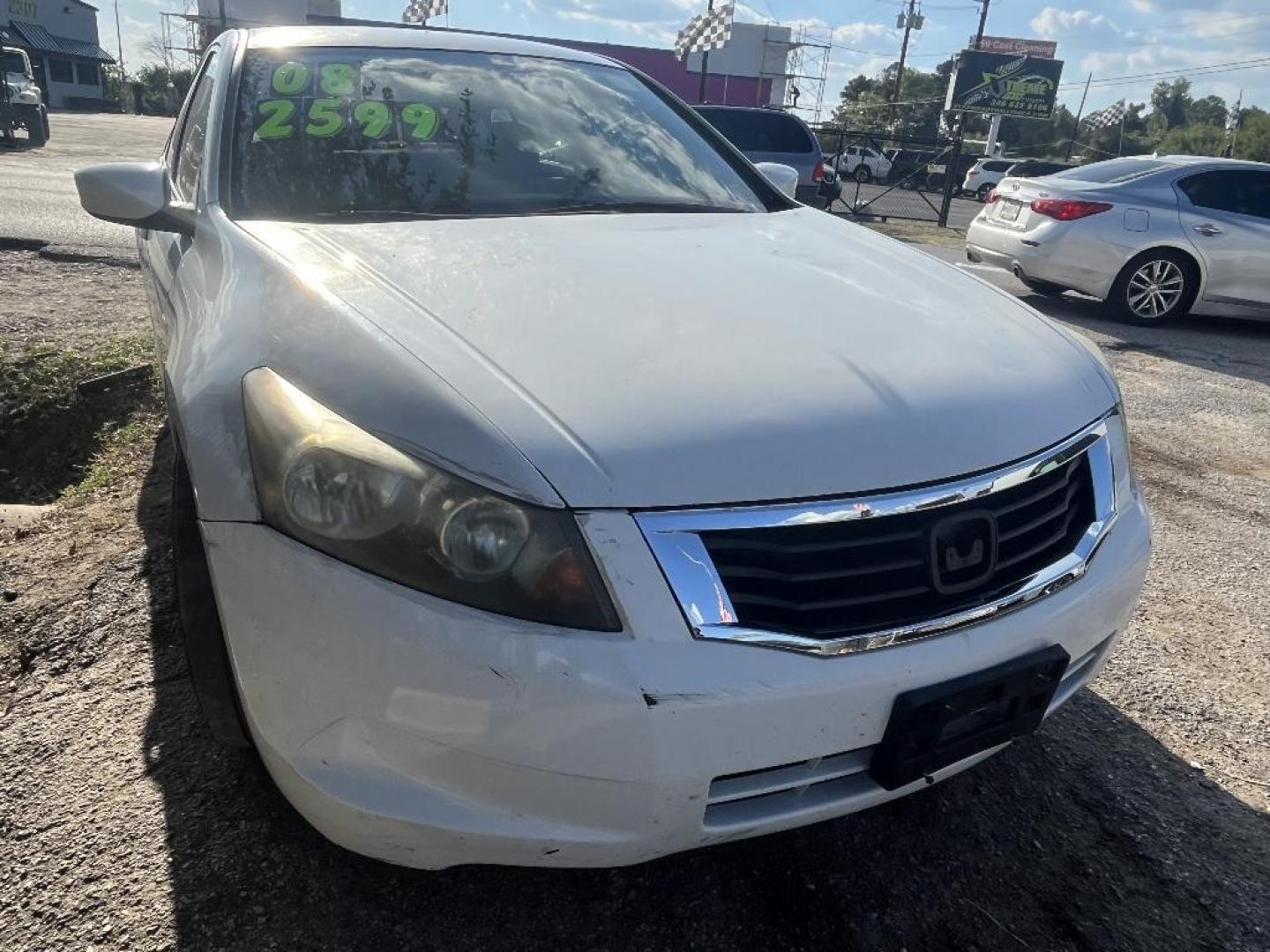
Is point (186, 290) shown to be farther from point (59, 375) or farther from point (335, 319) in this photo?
point (59, 375)

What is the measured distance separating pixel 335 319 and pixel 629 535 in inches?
26.9

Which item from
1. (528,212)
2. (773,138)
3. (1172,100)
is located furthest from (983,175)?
(1172,100)

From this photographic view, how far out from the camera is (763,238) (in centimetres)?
249

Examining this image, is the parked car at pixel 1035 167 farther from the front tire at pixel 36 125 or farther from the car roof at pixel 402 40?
the car roof at pixel 402 40

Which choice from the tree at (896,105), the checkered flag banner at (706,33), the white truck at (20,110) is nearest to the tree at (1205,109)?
the tree at (896,105)

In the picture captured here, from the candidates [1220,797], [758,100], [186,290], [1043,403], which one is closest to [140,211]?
[186,290]

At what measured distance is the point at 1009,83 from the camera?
36969 mm

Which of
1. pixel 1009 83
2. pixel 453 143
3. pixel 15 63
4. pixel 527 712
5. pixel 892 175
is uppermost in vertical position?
pixel 1009 83

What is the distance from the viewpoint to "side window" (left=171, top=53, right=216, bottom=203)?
256 cm

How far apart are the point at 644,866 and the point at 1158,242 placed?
767 centimetres

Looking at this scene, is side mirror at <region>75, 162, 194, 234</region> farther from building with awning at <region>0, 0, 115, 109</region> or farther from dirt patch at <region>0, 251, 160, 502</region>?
building with awning at <region>0, 0, 115, 109</region>

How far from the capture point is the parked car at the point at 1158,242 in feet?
25.1

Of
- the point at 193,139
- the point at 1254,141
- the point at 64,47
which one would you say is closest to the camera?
the point at 193,139

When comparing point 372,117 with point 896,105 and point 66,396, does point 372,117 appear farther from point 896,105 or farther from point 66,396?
point 896,105
